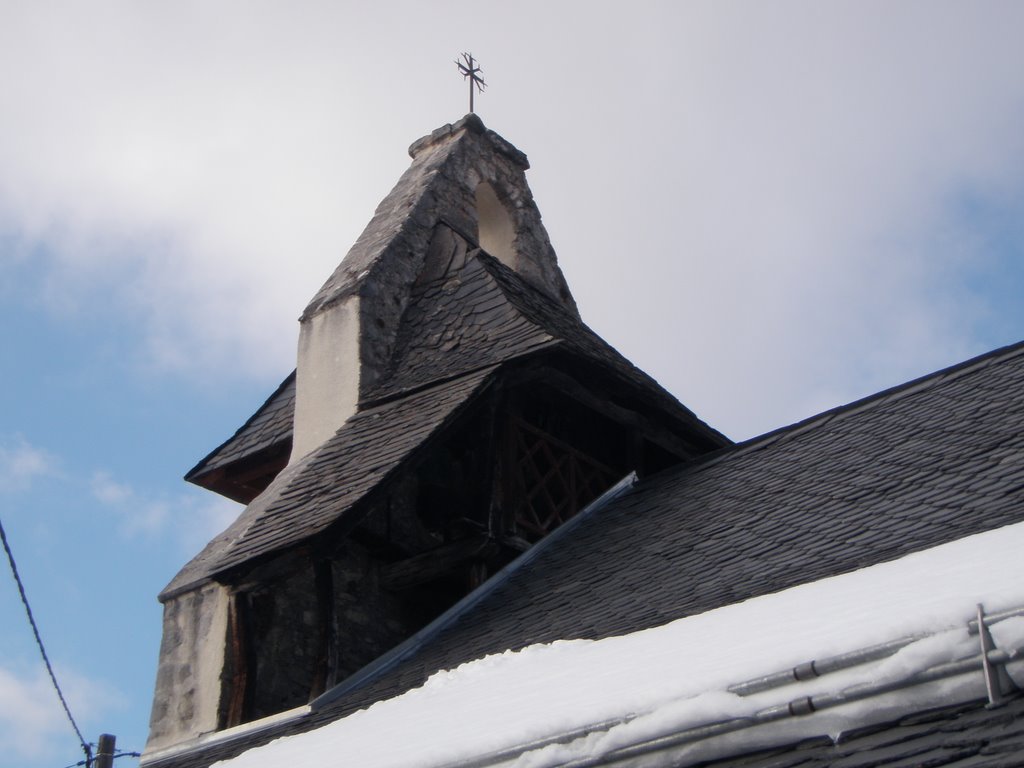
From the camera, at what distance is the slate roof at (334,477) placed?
22.6ft

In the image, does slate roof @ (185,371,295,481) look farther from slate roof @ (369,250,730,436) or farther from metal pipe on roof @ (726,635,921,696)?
metal pipe on roof @ (726,635,921,696)

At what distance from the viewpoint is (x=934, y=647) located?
3.30 meters

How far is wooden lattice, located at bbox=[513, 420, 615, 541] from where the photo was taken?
797 cm

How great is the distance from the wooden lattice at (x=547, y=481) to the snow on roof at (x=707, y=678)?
231cm

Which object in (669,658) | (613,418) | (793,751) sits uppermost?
(613,418)

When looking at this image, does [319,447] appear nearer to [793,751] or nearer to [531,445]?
[531,445]

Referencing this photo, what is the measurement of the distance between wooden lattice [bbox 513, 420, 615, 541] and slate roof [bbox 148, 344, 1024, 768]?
0.63 feet

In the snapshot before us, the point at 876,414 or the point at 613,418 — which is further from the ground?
the point at 613,418

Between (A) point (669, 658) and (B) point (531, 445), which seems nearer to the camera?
(A) point (669, 658)

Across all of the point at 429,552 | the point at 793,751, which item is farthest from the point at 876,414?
the point at 793,751

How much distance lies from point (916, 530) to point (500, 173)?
7008mm

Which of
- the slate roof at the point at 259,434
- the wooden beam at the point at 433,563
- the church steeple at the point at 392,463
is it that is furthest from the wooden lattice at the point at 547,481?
the slate roof at the point at 259,434

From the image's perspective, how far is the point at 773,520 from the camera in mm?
6266

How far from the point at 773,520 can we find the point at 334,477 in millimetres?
2380
